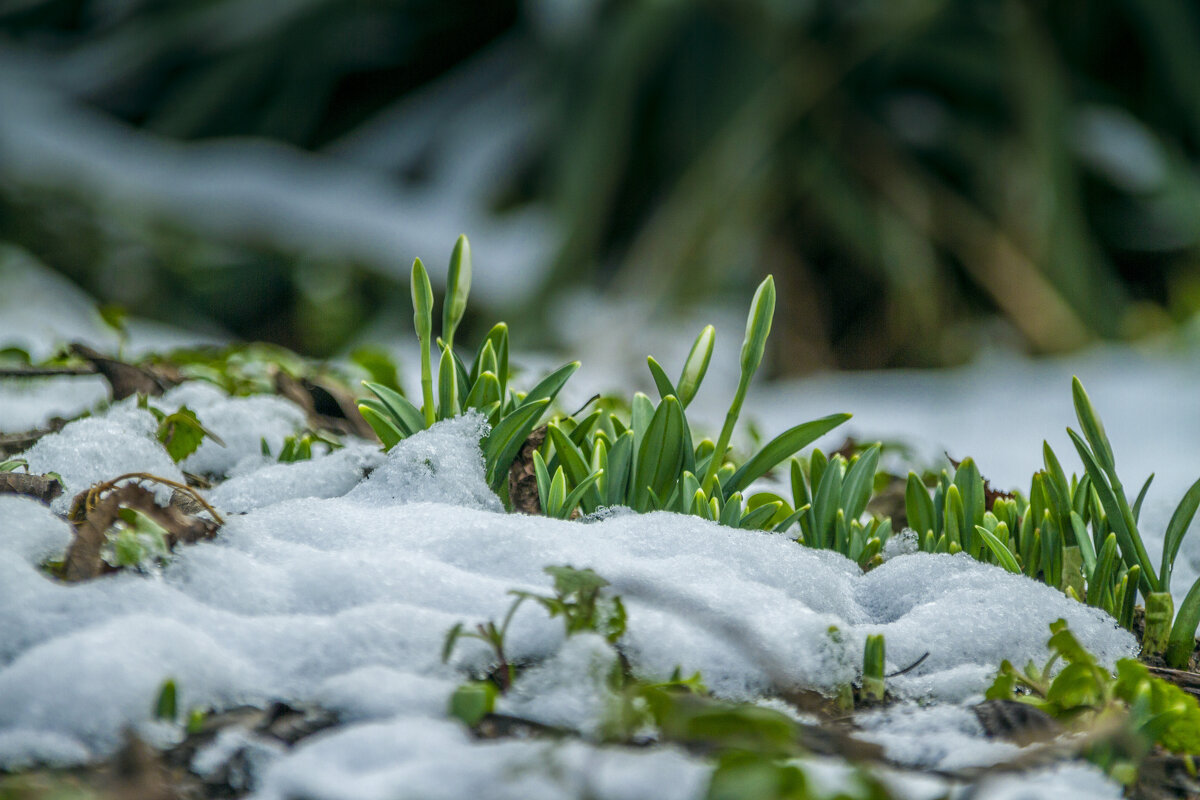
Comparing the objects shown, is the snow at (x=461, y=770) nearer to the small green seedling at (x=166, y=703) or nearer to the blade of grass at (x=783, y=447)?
the small green seedling at (x=166, y=703)

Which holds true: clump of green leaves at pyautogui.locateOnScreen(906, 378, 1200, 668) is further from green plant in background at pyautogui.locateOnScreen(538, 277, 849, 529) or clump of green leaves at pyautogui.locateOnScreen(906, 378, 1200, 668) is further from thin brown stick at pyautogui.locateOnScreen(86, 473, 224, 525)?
thin brown stick at pyautogui.locateOnScreen(86, 473, 224, 525)

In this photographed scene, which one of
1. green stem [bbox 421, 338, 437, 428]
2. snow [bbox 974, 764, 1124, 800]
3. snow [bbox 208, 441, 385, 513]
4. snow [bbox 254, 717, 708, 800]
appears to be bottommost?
snow [bbox 974, 764, 1124, 800]

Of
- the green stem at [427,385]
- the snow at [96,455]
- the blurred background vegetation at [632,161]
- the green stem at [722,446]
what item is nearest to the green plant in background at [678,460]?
the green stem at [722,446]

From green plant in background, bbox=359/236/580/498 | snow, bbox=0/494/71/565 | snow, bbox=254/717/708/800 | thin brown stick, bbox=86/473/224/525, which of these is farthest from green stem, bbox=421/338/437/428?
snow, bbox=254/717/708/800

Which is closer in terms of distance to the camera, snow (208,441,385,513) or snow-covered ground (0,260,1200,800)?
snow-covered ground (0,260,1200,800)

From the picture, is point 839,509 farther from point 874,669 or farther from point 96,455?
point 96,455

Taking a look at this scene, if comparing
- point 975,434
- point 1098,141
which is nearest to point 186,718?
point 975,434
